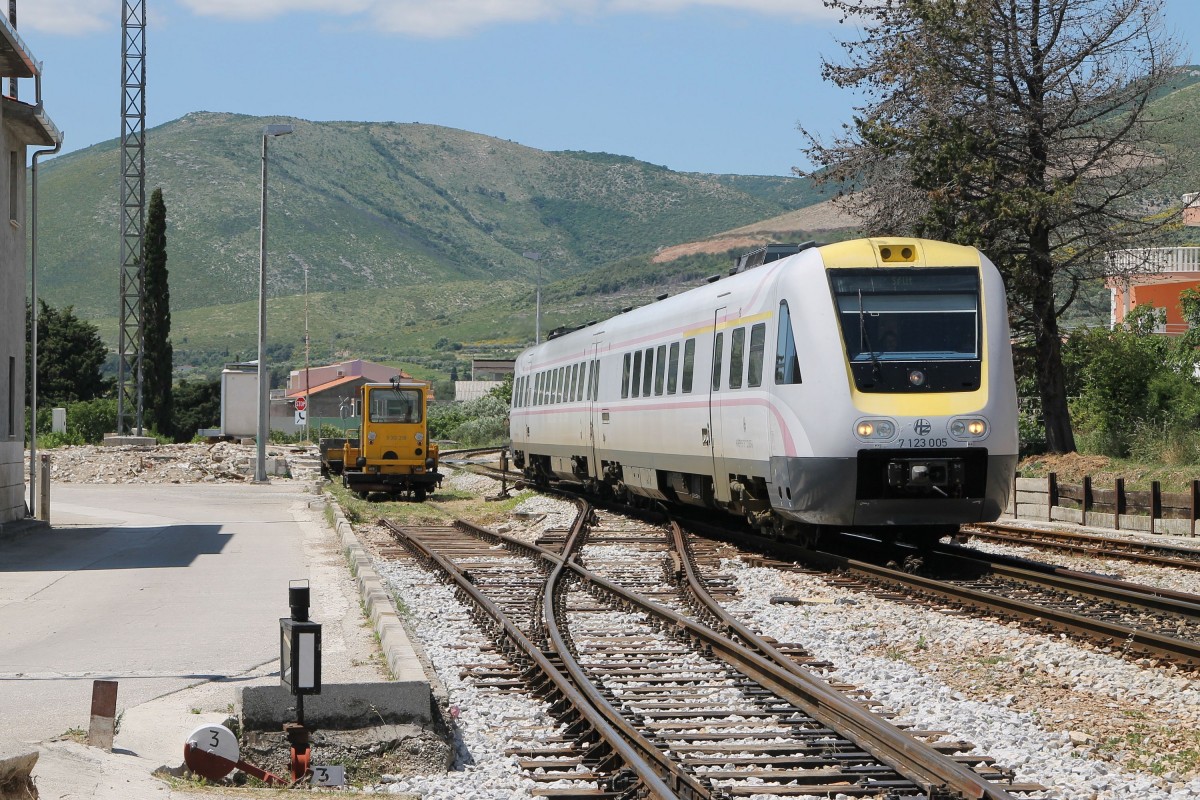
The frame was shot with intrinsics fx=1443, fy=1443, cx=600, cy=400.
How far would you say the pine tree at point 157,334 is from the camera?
63781mm

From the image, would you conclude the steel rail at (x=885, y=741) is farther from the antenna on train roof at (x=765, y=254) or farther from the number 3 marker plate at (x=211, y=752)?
the antenna on train roof at (x=765, y=254)

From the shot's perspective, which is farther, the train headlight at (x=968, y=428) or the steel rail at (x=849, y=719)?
the train headlight at (x=968, y=428)

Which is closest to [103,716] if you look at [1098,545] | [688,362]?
[688,362]

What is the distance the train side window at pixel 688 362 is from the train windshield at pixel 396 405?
15.2 m

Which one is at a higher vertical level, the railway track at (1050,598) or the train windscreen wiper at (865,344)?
the train windscreen wiper at (865,344)

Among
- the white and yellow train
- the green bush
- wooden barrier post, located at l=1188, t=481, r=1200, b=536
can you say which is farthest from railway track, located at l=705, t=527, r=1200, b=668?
the green bush

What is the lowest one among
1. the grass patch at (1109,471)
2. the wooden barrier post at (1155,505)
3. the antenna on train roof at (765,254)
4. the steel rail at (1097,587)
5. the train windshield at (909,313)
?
the steel rail at (1097,587)

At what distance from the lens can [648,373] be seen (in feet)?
71.1

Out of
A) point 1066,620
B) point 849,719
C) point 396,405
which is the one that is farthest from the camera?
point 396,405

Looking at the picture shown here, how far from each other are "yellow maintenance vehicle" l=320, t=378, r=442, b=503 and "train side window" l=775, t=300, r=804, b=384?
18509 millimetres

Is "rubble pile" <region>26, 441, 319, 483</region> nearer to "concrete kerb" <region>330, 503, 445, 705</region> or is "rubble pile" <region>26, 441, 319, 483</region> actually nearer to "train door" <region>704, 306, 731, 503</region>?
"concrete kerb" <region>330, 503, 445, 705</region>

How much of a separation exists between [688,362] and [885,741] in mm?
12305

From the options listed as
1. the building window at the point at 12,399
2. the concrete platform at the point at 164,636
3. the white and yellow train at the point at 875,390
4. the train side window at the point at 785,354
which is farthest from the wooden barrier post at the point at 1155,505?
the building window at the point at 12,399

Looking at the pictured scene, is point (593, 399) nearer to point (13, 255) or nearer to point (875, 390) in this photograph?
point (13, 255)
